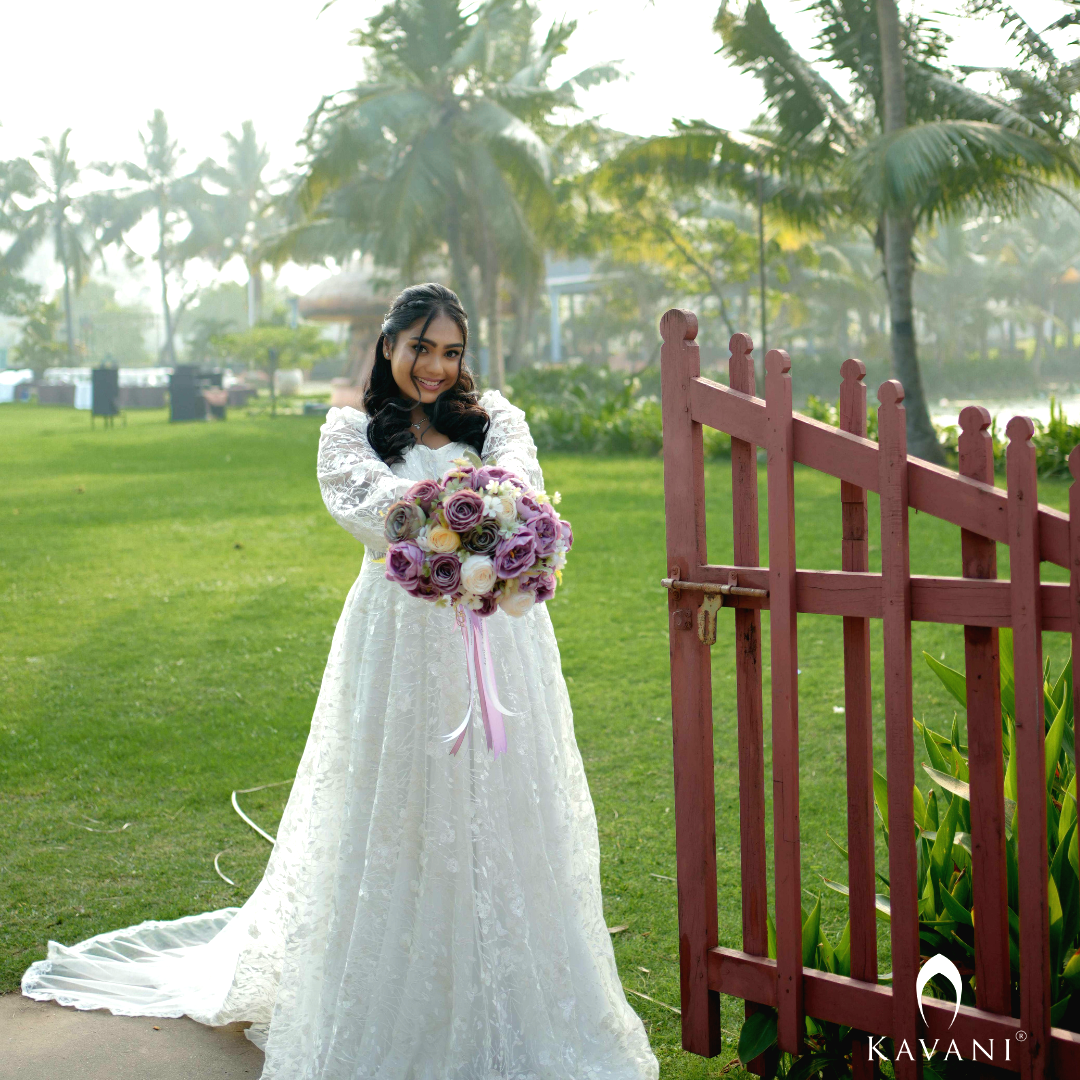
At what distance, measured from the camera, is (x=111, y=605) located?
7.71 meters

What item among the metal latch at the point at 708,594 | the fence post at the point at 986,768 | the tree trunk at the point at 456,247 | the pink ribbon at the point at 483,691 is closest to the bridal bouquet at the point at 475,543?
the pink ribbon at the point at 483,691

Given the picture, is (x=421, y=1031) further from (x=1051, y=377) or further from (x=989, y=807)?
(x=1051, y=377)

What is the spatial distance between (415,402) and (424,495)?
55 centimetres

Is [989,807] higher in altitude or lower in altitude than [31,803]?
higher

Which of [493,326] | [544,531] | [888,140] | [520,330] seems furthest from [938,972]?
[520,330]

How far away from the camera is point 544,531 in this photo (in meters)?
2.37

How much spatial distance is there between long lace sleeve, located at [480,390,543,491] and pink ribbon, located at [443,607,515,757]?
37cm

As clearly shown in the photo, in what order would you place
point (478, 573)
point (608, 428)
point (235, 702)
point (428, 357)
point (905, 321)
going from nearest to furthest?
point (478, 573) → point (428, 357) → point (235, 702) → point (905, 321) → point (608, 428)

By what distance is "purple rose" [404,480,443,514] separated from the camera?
92.4 inches

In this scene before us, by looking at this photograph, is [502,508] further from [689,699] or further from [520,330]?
[520,330]

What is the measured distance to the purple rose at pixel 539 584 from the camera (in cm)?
235

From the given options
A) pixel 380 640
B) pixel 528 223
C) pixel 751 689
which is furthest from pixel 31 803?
pixel 528 223

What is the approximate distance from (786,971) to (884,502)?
3.30ft

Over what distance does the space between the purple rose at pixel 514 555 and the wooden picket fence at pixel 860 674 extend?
1.11ft
